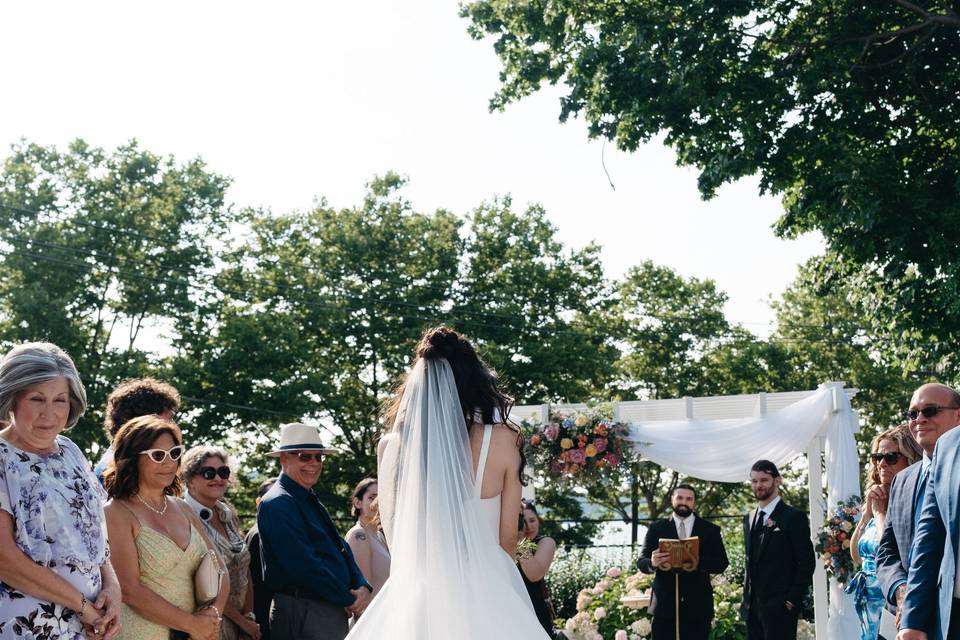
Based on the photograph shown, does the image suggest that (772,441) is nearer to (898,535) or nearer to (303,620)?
(898,535)

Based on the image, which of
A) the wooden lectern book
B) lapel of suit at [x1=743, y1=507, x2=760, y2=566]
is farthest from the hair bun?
lapel of suit at [x1=743, y1=507, x2=760, y2=566]

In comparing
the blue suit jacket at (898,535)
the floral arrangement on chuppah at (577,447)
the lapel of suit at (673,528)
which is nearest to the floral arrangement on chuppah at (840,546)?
the lapel of suit at (673,528)

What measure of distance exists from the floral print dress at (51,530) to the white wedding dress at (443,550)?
3.50 feet

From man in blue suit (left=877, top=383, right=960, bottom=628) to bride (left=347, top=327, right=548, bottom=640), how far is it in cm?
204

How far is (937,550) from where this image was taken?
179 inches

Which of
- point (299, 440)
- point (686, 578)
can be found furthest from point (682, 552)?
point (299, 440)

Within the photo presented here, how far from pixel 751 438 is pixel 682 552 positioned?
3.88 m

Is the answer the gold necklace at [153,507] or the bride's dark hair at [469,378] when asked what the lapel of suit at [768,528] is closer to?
the bride's dark hair at [469,378]

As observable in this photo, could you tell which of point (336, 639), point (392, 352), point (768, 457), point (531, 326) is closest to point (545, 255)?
point (531, 326)

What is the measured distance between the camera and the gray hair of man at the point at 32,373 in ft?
12.8

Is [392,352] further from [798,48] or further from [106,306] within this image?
[798,48]

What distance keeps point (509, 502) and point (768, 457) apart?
31.3 ft

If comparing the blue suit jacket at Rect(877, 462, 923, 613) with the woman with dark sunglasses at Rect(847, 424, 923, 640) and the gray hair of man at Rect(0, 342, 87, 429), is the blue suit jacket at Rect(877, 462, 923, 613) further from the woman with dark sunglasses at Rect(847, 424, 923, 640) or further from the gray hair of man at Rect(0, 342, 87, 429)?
the gray hair of man at Rect(0, 342, 87, 429)

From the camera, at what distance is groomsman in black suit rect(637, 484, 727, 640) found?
972cm
